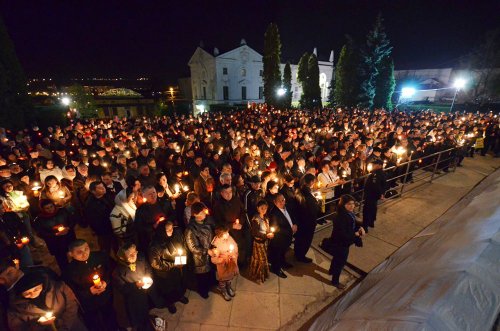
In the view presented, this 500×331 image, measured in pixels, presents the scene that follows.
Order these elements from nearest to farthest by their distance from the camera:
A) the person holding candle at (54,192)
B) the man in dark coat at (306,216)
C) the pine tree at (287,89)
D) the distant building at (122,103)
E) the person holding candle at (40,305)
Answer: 1. the person holding candle at (40,305)
2. the man in dark coat at (306,216)
3. the person holding candle at (54,192)
4. the pine tree at (287,89)
5. the distant building at (122,103)

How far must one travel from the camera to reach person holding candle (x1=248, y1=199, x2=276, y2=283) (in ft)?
14.2


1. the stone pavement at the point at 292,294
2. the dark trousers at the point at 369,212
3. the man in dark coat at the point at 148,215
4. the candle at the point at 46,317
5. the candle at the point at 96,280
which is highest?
the man in dark coat at the point at 148,215

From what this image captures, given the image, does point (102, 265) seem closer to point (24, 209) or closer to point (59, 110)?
point (24, 209)

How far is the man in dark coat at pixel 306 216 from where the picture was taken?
4.93 m

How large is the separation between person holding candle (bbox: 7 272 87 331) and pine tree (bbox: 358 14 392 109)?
3734 centimetres

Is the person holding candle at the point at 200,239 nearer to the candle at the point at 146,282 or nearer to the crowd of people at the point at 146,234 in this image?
the crowd of people at the point at 146,234

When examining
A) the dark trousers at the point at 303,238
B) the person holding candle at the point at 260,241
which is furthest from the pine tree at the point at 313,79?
the person holding candle at the point at 260,241

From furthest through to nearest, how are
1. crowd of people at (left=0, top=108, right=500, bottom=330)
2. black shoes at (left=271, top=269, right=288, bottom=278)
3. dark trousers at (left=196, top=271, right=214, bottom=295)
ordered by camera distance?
black shoes at (left=271, top=269, right=288, bottom=278) < dark trousers at (left=196, top=271, right=214, bottom=295) < crowd of people at (left=0, top=108, right=500, bottom=330)

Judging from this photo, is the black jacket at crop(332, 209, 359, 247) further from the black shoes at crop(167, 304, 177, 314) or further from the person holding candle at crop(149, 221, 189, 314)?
the black shoes at crop(167, 304, 177, 314)

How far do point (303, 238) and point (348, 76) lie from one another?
119 feet

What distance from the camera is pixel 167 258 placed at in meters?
3.83

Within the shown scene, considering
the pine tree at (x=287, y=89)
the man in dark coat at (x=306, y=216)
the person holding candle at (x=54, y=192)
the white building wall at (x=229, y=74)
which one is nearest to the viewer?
the man in dark coat at (x=306, y=216)

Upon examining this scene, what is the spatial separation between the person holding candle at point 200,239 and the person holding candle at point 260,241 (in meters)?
0.79

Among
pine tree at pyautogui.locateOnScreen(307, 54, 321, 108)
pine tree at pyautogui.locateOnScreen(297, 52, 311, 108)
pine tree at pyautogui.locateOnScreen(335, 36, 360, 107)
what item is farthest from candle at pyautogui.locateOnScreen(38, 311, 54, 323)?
pine tree at pyautogui.locateOnScreen(297, 52, 311, 108)
